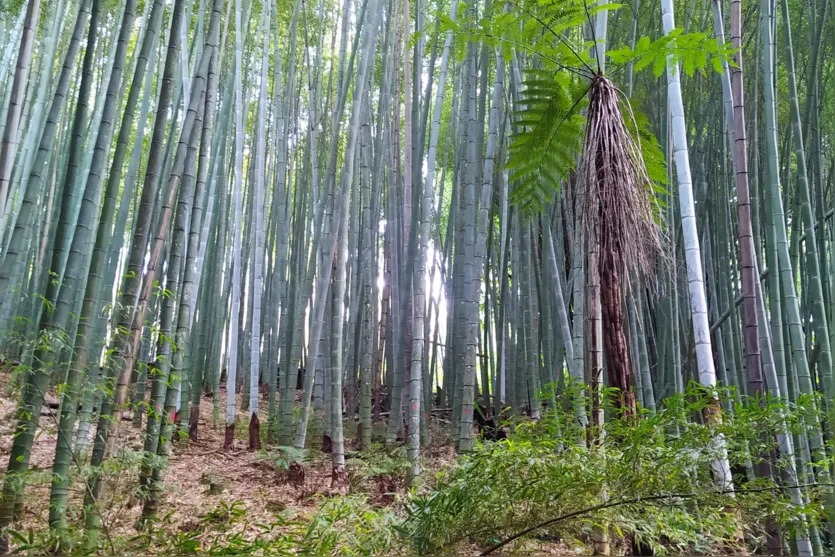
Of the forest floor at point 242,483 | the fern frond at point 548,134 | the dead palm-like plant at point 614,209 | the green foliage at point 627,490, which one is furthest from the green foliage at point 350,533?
the fern frond at point 548,134

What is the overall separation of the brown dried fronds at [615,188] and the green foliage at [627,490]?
0.62 metres

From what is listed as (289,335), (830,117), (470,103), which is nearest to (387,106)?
(470,103)

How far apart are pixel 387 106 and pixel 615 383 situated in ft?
10.9

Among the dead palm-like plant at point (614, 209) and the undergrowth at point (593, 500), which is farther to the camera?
the dead palm-like plant at point (614, 209)

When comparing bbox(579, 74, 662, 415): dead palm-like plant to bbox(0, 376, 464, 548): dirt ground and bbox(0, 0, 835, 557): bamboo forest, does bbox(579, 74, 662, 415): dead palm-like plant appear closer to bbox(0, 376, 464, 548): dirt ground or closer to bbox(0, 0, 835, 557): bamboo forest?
bbox(0, 0, 835, 557): bamboo forest

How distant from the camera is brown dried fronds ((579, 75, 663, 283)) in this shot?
83.3 inches

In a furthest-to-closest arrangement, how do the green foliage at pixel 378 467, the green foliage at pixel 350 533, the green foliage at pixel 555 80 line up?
the green foliage at pixel 378 467 < the green foliage at pixel 555 80 < the green foliage at pixel 350 533

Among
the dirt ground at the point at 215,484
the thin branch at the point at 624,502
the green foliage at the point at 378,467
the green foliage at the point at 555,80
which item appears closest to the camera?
the thin branch at the point at 624,502

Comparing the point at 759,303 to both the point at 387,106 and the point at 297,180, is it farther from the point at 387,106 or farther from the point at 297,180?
the point at 297,180

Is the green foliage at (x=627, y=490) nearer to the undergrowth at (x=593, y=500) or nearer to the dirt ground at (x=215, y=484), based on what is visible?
the undergrowth at (x=593, y=500)

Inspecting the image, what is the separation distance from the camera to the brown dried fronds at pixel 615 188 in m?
2.12


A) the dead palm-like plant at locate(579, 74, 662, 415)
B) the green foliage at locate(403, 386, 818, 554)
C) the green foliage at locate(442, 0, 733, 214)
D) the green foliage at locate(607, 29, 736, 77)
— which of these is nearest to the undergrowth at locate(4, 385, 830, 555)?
the green foliage at locate(403, 386, 818, 554)

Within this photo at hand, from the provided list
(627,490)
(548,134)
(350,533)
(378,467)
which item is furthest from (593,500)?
(378,467)

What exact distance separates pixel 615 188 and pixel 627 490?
1.04m
